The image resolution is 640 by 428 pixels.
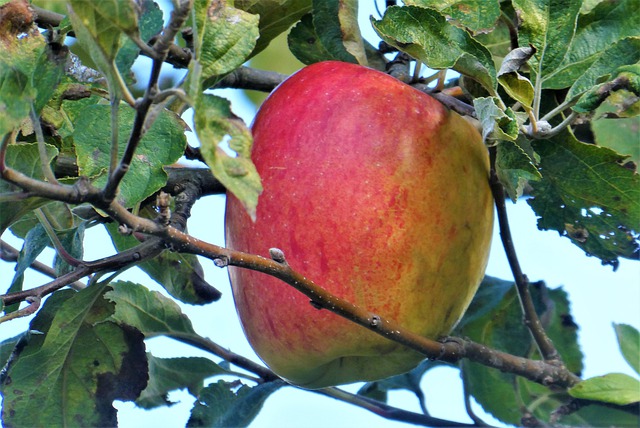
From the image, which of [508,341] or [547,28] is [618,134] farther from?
[547,28]

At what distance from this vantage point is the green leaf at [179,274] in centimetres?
114

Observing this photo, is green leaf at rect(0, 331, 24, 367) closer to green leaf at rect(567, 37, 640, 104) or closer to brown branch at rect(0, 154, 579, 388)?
brown branch at rect(0, 154, 579, 388)

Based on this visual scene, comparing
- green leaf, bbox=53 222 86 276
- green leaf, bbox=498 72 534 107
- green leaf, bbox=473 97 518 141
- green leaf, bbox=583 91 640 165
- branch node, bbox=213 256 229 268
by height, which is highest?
green leaf, bbox=583 91 640 165

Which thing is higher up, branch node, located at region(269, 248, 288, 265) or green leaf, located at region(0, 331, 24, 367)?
green leaf, located at region(0, 331, 24, 367)

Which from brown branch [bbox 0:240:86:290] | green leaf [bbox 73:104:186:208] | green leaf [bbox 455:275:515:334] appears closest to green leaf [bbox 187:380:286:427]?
brown branch [bbox 0:240:86:290]

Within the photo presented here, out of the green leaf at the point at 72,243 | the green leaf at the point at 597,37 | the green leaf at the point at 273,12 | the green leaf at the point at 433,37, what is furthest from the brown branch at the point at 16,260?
the green leaf at the point at 597,37

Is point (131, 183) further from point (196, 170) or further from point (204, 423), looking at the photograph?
point (204, 423)

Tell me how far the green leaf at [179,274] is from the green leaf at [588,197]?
0.42 m

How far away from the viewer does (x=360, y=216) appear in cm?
90

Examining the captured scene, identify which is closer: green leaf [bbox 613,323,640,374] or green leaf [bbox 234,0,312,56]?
green leaf [bbox 234,0,312,56]

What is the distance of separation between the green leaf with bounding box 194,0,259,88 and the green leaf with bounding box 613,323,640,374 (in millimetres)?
840

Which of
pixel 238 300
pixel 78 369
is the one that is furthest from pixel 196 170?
pixel 78 369

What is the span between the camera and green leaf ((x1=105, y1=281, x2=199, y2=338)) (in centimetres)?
117

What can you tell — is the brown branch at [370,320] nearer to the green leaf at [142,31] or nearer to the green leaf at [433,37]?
the green leaf at [142,31]
